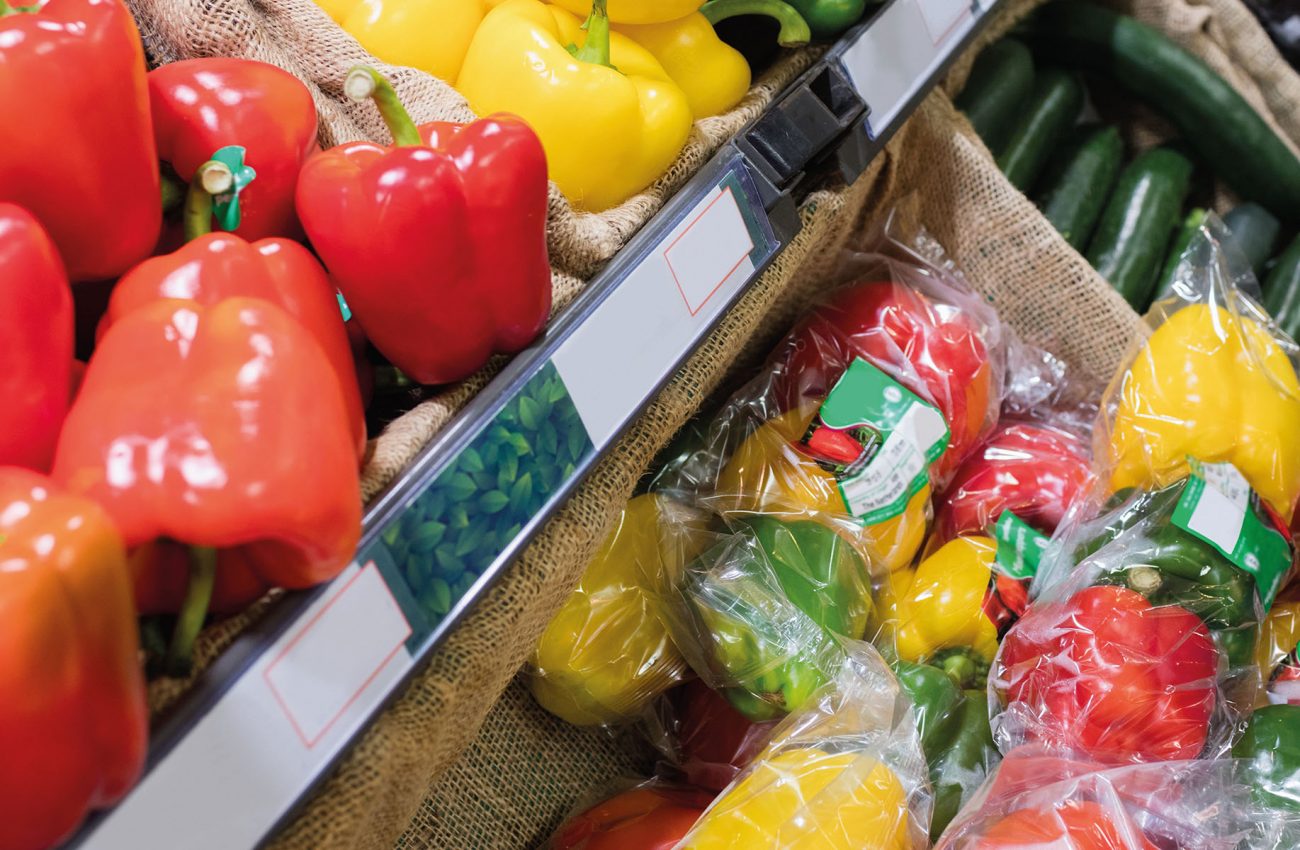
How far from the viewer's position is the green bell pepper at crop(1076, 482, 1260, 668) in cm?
109

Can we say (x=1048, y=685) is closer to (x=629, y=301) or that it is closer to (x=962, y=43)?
(x=629, y=301)

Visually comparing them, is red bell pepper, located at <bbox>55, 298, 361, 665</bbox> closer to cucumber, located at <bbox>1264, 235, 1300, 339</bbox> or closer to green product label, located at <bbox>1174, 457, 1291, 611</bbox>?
green product label, located at <bbox>1174, 457, 1291, 611</bbox>

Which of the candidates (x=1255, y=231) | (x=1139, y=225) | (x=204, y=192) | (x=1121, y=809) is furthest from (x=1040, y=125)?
(x=204, y=192)

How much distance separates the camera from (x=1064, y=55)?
190cm

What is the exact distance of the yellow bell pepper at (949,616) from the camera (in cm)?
119

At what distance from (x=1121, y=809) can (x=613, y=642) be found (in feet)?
1.49

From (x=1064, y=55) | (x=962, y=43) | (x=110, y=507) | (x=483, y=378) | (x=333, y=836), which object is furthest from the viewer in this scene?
(x=1064, y=55)

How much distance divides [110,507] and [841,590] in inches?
28.7

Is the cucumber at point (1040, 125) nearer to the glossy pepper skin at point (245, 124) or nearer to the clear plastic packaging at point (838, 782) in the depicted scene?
the clear plastic packaging at point (838, 782)

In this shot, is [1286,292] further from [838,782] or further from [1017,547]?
[838,782]

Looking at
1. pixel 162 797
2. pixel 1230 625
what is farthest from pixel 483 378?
pixel 1230 625

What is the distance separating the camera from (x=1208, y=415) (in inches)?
48.4

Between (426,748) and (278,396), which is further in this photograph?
(426,748)

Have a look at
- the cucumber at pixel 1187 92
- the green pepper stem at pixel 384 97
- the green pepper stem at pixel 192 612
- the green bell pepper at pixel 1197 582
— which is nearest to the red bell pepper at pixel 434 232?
the green pepper stem at pixel 384 97
